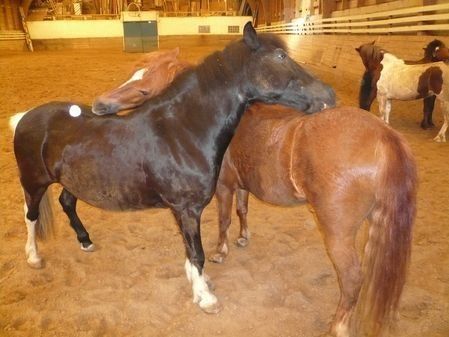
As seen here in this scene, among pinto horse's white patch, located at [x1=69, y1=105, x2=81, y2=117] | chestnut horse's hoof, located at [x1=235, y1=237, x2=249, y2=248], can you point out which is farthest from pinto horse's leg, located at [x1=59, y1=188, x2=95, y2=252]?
chestnut horse's hoof, located at [x1=235, y1=237, x2=249, y2=248]

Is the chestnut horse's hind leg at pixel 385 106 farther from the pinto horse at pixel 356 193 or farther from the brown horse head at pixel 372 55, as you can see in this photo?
the pinto horse at pixel 356 193

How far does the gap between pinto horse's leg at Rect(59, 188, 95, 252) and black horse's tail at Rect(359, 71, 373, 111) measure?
630 cm

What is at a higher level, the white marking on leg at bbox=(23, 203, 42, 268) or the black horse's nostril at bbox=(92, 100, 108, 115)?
the black horse's nostril at bbox=(92, 100, 108, 115)

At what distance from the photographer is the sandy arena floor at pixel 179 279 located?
101 inches

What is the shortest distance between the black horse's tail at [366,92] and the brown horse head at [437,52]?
1102mm

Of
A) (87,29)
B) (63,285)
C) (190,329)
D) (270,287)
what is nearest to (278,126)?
(270,287)

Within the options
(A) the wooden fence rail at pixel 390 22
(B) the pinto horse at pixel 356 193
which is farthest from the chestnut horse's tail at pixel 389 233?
(A) the wooden fence rail at pixel 390 22

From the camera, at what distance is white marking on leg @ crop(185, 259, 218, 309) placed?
2.71 metres

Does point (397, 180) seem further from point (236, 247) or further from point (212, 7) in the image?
point (212, 7)

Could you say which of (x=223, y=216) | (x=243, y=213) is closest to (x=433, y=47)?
(x=243, y=213)

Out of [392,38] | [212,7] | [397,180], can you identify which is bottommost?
[397,180]

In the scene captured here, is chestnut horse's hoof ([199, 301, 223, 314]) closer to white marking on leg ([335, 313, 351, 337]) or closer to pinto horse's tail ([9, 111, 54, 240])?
white marking on leg ([335, 313, 351, 337])

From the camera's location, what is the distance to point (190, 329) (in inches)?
100

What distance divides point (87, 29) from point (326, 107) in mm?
29563
